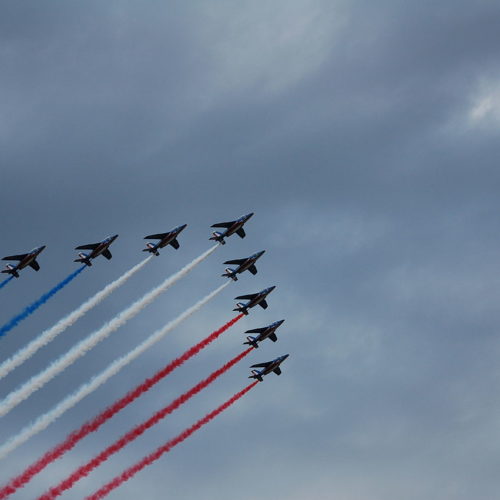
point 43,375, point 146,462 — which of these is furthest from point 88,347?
point 146,462

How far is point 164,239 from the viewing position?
612ft

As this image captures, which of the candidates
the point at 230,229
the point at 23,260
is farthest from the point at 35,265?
the point at 230,229

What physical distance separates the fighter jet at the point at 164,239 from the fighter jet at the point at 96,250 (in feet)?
19.7

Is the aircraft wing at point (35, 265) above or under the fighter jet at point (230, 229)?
under

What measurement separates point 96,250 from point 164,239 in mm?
11534

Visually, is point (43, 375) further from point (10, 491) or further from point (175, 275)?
point (175, 275)

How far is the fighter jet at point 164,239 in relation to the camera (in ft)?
607

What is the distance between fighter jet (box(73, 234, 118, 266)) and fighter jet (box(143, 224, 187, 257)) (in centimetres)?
600

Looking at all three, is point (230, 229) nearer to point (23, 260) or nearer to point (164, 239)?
point (164, 239)

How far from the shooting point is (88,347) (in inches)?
6678

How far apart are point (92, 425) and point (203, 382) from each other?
20.9m

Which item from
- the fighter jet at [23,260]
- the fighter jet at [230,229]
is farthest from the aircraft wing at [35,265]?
the fighter jet at [230,229]

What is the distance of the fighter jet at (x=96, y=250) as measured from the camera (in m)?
182

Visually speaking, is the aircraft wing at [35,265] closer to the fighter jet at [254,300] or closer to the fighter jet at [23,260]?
the fighter jet at [23,260]
